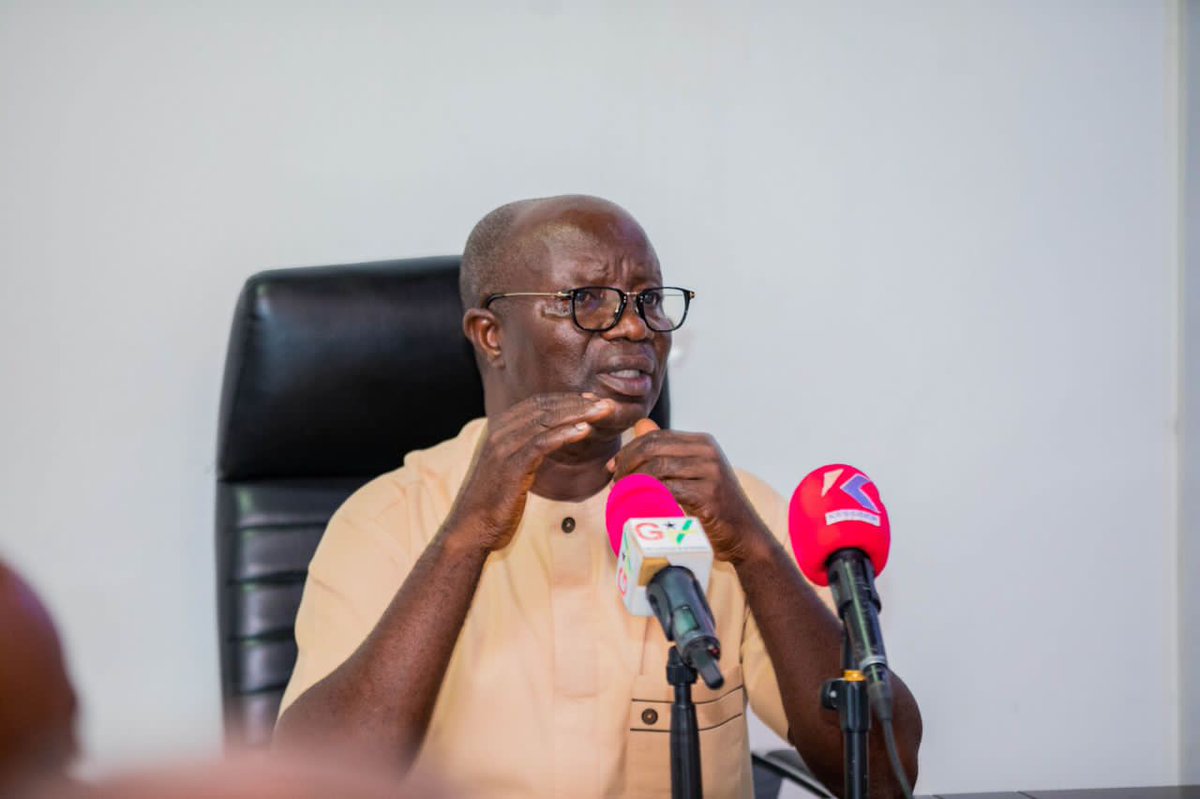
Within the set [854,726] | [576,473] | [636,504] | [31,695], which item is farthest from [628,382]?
[31,695]

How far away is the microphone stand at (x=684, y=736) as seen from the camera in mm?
1085

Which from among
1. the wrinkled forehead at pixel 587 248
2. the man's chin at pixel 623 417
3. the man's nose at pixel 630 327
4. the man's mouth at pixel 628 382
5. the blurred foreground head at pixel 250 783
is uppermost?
the wrinkled forehead at pixel 587 248

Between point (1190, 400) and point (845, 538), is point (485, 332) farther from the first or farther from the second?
point (1190, 400)

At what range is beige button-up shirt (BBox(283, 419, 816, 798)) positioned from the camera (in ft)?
5.65

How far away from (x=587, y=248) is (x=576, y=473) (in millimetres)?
331

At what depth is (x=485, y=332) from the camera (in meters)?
1.89

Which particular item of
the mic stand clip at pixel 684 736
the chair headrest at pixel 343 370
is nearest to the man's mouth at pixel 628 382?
the chair headrest at pixel 343 370

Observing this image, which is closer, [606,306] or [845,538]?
[845,538]

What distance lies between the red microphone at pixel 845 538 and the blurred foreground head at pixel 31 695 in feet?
2.38

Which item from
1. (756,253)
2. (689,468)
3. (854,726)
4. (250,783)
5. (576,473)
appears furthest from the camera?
(756,253)

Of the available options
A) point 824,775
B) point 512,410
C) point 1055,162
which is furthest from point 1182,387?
point 512,410

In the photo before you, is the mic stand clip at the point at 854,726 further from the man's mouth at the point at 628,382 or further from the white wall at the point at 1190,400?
the white wall at the point at 1190,400

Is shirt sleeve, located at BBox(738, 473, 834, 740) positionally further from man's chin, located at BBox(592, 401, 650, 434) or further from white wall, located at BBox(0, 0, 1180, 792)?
white wall, located at BBox(0, 0, 1180, 792)

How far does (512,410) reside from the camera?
1.67 m
